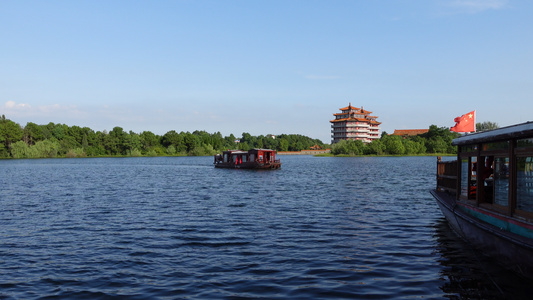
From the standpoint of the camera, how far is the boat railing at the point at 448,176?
16.7 meters

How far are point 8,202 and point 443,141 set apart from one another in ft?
491

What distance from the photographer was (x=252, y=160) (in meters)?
65.2

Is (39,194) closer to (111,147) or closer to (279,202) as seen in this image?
(279,202)

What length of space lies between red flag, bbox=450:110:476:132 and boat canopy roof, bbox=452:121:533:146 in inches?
112

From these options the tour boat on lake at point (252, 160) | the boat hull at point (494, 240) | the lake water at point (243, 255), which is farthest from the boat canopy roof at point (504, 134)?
the tour boat on lake at point (252, 160)

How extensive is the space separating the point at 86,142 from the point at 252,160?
356ft

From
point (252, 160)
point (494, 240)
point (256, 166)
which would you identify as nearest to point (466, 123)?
point (494, 240)

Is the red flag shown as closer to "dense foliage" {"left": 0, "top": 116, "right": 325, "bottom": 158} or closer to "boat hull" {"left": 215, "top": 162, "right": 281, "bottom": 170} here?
"boat hull" {"left": 215, "top": 162, "right": 281, "bottom": 170}

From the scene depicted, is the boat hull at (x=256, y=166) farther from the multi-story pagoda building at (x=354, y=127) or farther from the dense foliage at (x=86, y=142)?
the multi-story pagoda building at (x=354, y=127)

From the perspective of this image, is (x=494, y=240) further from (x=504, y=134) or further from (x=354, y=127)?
(x=354, y=127)

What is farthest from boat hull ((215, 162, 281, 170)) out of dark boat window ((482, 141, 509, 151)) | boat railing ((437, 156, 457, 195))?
dark boat window ((482, 141, 509, 151))

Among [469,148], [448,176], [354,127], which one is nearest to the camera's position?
[469,148]

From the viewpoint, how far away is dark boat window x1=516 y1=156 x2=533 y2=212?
29.2ft

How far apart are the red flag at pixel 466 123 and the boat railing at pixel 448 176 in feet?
4.97
